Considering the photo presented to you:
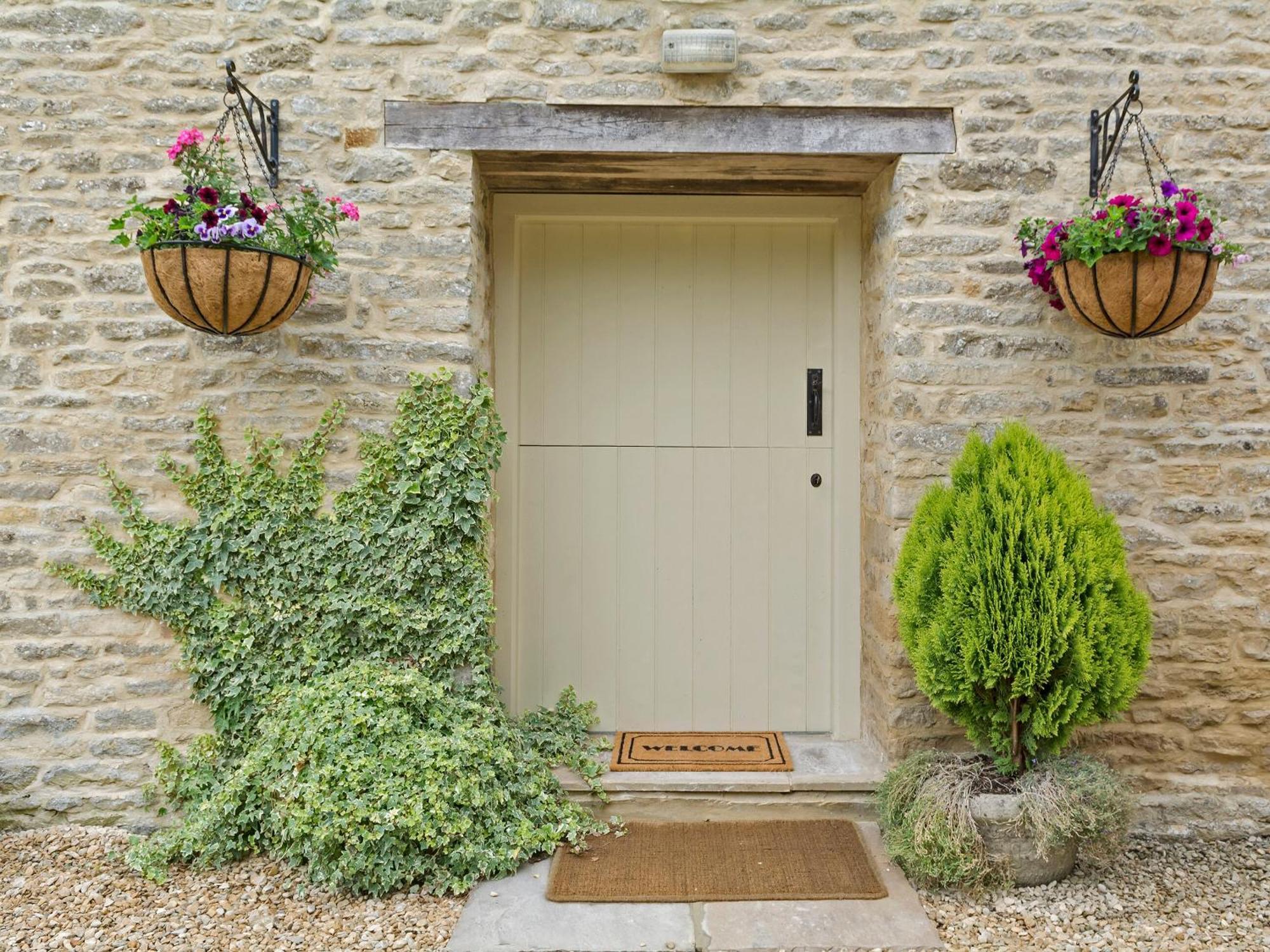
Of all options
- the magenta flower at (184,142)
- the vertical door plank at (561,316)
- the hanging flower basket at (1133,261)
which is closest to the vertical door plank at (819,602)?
the vertical door plank at (561,316)

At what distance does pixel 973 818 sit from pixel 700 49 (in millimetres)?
2579

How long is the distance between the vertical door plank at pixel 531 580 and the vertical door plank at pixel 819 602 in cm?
108

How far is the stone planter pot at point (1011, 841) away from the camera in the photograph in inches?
104

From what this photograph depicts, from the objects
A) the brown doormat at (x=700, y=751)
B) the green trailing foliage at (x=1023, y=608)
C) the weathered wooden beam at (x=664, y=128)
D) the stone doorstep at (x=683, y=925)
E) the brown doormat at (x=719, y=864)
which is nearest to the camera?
the stone doorstep at (x=683, y=925)

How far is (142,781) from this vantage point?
309 centimetres

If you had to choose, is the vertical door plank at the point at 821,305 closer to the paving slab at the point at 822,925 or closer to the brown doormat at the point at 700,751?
the brown doormat at the point at 700,751

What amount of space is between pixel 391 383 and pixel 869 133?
1866 mm

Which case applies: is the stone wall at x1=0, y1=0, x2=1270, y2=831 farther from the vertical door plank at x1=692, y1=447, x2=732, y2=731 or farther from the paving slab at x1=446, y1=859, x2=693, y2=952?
the paving slab at x1=446, y1=859, x2=693, y2=952

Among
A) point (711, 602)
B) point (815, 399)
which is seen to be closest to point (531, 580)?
point (711, 602)

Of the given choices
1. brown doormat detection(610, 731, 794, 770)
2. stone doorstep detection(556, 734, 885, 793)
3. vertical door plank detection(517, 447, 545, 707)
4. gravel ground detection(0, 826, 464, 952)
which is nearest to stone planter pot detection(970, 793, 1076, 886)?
stone doorstep detection(556, 734, 885, 793)

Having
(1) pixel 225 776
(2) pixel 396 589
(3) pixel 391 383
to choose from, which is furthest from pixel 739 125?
(1) pixel 225 776

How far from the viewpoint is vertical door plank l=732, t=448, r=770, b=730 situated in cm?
361

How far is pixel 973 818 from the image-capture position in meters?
2.64

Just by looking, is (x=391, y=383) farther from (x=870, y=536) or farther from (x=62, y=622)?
(x=870, y=536)
